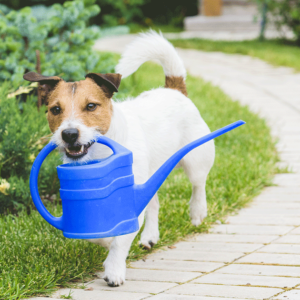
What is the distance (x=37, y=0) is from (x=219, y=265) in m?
6.12

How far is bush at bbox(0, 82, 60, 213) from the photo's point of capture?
13.1ft

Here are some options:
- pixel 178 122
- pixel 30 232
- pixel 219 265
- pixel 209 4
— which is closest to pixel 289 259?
pixel 219 265

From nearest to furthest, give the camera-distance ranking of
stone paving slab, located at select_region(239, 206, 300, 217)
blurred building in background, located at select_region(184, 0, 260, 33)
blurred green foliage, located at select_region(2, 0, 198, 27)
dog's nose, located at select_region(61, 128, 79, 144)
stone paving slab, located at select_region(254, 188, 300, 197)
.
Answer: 1. dog's nose, located at select_region(61, 128, 79, 144)
2. stone paving slab, located at select_region(239, 206, 300, 217)
3. stone paving slab, located at select_region(254, 188, 300, 197)
4. blurred building in background, located at select_region(184, 0, 260, 33)
5. blurred green foliage, located at select_region(2, 0, 198, 27)

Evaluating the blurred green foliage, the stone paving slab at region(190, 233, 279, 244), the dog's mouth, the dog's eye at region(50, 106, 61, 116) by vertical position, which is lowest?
the stone paving slab at region(190, 233, 279, 244)

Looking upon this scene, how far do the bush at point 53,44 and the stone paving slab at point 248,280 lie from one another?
2.96 meters

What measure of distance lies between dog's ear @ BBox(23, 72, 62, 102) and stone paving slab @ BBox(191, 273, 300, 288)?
1412mm

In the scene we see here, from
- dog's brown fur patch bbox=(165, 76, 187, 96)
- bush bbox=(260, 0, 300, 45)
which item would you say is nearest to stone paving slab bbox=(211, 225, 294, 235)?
dog's brown fur patch bbox=(165, 76, 187, 96)

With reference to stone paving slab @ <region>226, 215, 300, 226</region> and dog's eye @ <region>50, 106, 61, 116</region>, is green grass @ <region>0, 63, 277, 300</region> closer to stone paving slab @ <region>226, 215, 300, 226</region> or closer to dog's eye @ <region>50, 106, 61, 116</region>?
stone paving slab @ <region>226, 215, 300, 226</region>

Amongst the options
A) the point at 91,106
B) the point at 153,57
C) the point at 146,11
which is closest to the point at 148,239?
the point at 91,106

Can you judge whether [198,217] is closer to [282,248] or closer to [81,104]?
[282,248]

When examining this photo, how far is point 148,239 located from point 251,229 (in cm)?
80

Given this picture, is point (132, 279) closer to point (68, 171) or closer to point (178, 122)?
point (68, 171)

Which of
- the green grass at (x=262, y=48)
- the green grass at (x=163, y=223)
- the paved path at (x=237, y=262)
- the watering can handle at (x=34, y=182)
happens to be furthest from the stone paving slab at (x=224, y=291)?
the green grass at (x=262, y=48)

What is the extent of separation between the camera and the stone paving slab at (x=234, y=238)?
3508 millimetres
